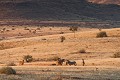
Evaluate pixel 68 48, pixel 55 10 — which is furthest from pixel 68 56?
pixel 55 10

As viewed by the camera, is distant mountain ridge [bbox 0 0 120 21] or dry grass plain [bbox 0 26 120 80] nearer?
dry grass plain [bbox 0 26 120 80]

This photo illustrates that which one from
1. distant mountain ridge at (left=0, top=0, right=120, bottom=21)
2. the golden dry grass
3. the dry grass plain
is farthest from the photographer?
distant mountain ridge at (left=0, top=0, right=120, bottom=21)

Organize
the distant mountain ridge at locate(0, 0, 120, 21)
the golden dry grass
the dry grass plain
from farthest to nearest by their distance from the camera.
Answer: the distant mountain ridge at locate(0, 0, 120, 21)
the golden dry grass
the dry grass plain

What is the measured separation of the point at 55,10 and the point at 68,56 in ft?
282

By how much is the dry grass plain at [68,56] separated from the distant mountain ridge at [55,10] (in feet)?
207

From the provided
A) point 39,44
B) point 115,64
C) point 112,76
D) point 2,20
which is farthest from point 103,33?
point 2,20

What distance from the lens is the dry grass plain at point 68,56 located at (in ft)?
94.7

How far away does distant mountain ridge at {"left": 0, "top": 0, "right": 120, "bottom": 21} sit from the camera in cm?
12394

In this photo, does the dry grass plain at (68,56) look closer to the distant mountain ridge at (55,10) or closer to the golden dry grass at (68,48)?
the golden dry grass at (68,48)

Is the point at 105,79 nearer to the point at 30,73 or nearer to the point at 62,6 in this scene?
the point at 30,73

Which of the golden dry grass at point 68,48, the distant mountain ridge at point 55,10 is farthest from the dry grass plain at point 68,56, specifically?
the distant mountain ridge at point 55,10

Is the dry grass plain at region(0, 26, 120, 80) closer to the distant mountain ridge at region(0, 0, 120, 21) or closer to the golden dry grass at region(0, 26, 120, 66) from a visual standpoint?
the golden dry grass at region(0, 26, 120, 66)

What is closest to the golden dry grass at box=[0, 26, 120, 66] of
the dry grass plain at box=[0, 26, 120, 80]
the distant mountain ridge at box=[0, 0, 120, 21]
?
the dry grass plain at box=[0, 26, 120, 80]

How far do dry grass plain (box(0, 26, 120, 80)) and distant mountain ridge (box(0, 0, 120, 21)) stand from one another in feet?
207
